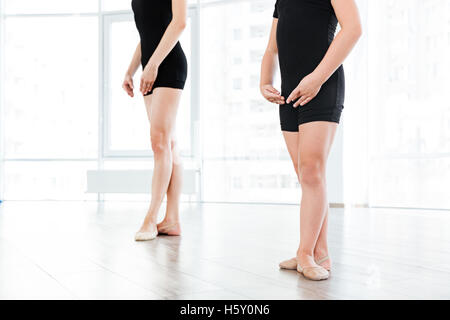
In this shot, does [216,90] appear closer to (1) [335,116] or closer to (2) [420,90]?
(2) [420,90]

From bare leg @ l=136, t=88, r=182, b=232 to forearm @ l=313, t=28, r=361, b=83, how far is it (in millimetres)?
926

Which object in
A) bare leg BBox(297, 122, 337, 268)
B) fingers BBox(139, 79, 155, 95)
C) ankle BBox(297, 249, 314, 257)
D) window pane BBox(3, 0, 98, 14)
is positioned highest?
window pane BBox(3, 0, 98, 14)

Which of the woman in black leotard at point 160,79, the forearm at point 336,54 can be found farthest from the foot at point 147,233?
the forearm at point 336,54

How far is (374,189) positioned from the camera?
4.69m

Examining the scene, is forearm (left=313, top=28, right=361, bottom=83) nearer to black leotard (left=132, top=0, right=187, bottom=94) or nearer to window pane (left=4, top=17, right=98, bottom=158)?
black leotard (left=132, top=0, right=187, bottom=94)

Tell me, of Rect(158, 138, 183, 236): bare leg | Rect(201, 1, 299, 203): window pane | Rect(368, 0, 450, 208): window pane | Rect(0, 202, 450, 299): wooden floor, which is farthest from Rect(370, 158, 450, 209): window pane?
Rect(158, 138, 183, 236): bare leg

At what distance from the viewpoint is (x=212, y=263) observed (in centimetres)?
163

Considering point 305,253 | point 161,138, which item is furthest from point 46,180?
point 305,253

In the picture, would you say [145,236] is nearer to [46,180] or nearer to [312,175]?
[312,175]

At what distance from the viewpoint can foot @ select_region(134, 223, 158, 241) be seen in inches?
83.4

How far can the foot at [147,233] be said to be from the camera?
2.12m

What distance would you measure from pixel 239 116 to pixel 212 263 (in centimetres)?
367

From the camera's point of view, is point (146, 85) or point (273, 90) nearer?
point (273, 90)

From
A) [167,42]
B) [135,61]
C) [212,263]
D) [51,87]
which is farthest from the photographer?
[51,87]
